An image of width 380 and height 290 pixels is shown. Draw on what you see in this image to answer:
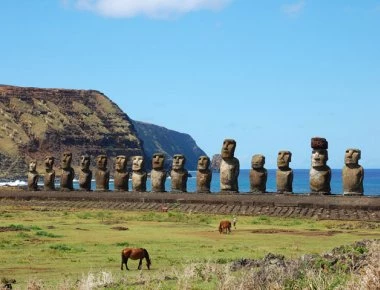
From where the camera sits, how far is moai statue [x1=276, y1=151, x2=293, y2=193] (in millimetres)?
29500

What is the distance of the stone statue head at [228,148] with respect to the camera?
31.4 meters

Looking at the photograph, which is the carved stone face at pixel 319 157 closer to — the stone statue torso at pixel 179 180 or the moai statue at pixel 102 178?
the stone statue torso at pixel 179 180

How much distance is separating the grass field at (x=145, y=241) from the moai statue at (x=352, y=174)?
3039mm

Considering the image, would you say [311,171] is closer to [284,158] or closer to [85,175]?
[284,158]

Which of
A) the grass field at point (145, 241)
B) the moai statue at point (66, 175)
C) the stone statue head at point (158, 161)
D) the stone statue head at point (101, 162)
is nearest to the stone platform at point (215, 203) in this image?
the moai statue at point (66, 175)

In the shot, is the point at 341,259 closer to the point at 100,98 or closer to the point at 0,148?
the point at 0,148

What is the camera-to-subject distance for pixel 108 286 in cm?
1168

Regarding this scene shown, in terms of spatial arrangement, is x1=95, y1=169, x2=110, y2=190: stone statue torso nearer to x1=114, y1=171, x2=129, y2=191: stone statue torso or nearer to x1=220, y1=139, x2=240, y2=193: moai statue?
x1=114, y1=171, x2=129, y2=191: stone statue torso

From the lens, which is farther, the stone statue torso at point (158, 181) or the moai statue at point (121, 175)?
the moai statue at point (121, 175)

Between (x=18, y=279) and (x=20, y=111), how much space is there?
14158 centimetres

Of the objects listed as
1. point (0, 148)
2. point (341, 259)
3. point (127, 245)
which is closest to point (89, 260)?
point (127, 245)

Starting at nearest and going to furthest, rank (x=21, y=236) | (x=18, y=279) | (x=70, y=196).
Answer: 1. (x=18, y=279)
2. (x=21, y=236)
3. (x=70, y=196)

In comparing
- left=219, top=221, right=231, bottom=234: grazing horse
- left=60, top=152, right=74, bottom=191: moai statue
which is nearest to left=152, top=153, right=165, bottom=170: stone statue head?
left=60, top=152, right=74, bottom=191: moai statue

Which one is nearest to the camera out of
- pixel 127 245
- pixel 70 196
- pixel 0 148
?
pixel 127 245
